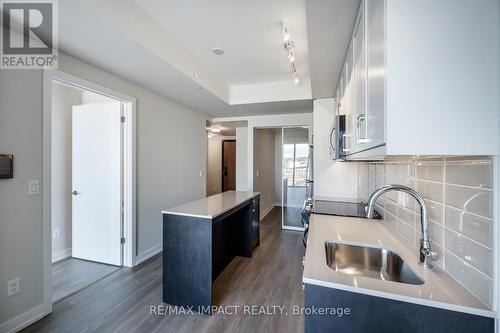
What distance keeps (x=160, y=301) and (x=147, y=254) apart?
3.73 feet

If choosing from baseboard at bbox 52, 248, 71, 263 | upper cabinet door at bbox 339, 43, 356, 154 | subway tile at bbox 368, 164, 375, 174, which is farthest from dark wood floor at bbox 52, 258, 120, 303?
subway tile at bbox 368, 164, 375, 174

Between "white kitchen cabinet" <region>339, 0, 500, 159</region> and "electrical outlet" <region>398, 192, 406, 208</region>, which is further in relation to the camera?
"electrical outlet" <region>398, 192, 406, 208</region>

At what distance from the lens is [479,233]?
0.79 metres

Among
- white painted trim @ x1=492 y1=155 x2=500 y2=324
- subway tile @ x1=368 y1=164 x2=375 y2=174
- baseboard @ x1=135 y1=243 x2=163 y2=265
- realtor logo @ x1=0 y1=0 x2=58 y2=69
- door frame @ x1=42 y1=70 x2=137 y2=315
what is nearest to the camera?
white painted trim @ x1=492 y1=155 x2=500 y2=324

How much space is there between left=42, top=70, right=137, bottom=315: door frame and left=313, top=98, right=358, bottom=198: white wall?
2.56m

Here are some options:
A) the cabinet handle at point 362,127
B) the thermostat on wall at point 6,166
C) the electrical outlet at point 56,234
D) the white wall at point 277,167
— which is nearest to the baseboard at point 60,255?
the electrical outlet at point 56,234

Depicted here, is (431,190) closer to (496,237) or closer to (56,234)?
(496,237)

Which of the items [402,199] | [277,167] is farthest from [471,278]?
[277,167]

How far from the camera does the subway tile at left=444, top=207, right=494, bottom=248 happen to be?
0.75m

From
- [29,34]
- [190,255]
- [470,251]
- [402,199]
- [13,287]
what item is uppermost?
[29,34]

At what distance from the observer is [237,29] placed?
2.19 meters

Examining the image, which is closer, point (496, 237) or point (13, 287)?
point (496, 237)

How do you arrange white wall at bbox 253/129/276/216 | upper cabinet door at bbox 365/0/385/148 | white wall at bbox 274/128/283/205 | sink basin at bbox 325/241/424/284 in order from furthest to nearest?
white wall at bbox 274/128/283/205 → white wall at bbox 253/129/276/216 → sink basin at bbox 325/241/424/284 → upper cabinet door at bbox 365/0/385/148

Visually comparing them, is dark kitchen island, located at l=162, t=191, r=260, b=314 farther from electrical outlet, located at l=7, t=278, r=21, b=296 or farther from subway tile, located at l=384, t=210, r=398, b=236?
subway tile, located at l=384, t=210, r=398, b=236
